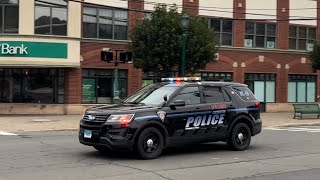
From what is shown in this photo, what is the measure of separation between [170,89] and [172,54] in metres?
12.4

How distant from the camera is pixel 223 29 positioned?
111 ft

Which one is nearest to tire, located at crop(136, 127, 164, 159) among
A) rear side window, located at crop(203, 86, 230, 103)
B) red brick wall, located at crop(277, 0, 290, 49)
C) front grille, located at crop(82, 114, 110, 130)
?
front grille, located at crop(82, 114, 110, 130)

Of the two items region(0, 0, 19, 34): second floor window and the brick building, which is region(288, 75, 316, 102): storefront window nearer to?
the brick building

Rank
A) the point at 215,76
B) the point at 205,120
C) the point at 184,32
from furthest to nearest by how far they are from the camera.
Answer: the point at 215,76 → the point at 184,32 → the point at 205,120

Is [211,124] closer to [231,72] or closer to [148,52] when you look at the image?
[148,52]

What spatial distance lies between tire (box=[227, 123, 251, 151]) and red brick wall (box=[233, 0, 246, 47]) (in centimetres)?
2104

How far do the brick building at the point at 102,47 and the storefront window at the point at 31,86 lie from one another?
0.18 ft

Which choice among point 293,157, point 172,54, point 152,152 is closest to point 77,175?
point 152,152

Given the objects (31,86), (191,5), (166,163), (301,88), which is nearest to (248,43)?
(191,5)

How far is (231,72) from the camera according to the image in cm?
3384

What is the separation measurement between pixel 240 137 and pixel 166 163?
315 cm

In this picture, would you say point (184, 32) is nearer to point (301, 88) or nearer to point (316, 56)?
point (316, 56)

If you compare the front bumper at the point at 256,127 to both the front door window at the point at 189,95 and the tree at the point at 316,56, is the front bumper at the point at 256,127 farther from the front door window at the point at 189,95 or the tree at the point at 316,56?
the tree at the point at 316,56

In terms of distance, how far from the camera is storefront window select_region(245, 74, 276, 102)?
1373 inches
